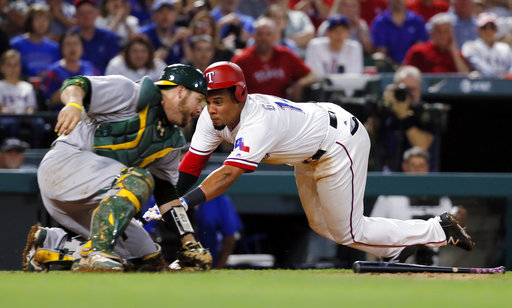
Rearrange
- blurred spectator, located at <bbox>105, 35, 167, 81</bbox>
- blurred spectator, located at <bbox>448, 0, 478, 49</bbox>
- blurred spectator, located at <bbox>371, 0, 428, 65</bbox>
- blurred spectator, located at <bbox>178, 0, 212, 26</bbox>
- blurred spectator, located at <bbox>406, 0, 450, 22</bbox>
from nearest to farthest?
blurred spectator, located at <bbox>105, 35, 167, 81</bbox>
blurred spectator, located at <bbox>178, 0, 212, 26</bbox>
blurred spectator, located at <bbox>371, 0, 428, 65</bbox>
blurred spectator, located at <bbox>448, 0, 478, 49</bbox>
blurred spectator, located at <bbox>406, 0, 450, 22</bbox>

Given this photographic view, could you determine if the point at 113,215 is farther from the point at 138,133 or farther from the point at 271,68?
the point at 271,68

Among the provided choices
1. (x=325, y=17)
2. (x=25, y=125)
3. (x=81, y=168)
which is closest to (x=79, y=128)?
(x=81, y=168)

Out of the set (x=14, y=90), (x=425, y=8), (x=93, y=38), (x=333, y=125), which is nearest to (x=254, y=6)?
(x=425, y=8)

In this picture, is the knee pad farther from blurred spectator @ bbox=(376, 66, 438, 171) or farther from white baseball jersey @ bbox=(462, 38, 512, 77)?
white baseball jersey @ bbox=(462, 38, 512, 77)

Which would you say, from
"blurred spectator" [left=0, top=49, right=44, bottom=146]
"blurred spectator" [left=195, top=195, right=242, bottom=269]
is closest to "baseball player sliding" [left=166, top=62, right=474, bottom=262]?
"blurred spectator" [left=195, top=195, right=242, bottom=269]

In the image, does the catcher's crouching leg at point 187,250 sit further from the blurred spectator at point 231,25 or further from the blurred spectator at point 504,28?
the blurred spectator at point 504,28

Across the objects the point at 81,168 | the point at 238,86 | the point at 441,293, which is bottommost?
the point at 441,293

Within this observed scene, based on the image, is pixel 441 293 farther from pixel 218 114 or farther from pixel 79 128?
pixel 79 128
